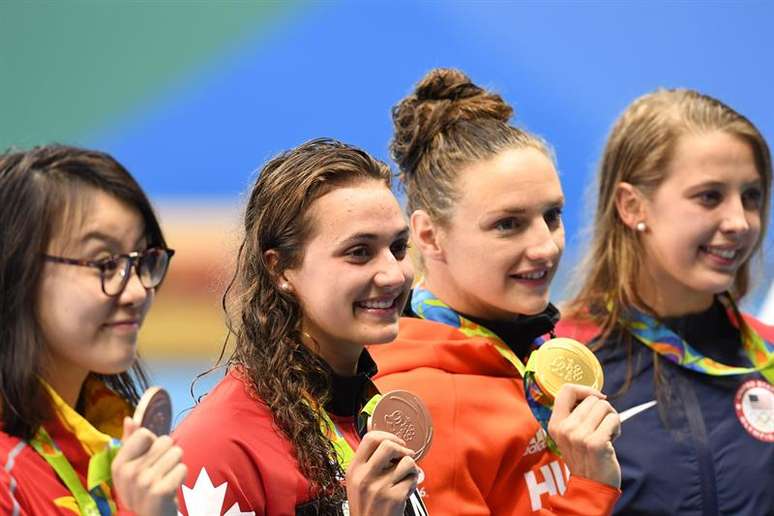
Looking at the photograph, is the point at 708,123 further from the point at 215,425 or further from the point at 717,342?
the point at 215,425

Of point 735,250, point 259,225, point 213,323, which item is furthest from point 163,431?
point 213,323

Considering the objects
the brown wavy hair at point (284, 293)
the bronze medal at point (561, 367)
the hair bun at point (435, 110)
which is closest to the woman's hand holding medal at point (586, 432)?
the bronze medal at point (561, 367)

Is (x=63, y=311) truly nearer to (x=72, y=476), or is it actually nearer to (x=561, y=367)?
(x=72, y=476)

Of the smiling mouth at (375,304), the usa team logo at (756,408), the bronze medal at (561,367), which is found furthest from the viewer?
the usa team logo at (756,408)

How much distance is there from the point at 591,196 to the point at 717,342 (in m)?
0.64

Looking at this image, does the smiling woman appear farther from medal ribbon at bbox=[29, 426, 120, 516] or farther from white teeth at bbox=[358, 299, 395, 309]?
medal ribbon at bbox=[29, 426, 120, 516]

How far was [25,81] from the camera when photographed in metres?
7.72

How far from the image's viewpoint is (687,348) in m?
4.04

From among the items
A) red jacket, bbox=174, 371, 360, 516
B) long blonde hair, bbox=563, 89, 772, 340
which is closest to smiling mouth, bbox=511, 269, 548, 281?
long blonde hair, bbox=563, 89, 772, 340

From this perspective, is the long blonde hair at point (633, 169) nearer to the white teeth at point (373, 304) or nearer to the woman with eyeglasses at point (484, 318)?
the woman with eyeglasses at point (484, 318)

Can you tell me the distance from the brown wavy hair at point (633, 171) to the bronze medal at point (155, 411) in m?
1.99

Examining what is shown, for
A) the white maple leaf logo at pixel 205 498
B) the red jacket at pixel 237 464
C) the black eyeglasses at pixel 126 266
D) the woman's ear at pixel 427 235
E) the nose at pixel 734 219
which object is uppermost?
the nose at pixel 734 219

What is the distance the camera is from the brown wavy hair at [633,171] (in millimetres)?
4137

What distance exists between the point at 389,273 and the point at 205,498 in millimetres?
621
